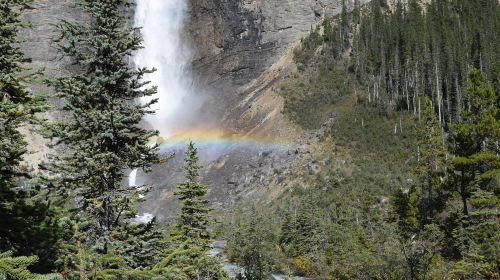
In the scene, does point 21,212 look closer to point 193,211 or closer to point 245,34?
point 193,211

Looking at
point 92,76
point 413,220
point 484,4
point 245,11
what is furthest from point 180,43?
point 92,76

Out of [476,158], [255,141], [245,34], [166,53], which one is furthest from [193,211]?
[166,53]

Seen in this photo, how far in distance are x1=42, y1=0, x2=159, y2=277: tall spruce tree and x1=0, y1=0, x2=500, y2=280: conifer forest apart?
57 mm

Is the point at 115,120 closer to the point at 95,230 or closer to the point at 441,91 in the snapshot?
the point at 95,230

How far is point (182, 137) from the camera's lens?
329 ft

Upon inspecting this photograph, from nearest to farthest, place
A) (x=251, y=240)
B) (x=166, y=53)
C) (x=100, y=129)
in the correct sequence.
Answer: (x=100, y=129) → (x=251, y=240) → (x=166, y=53)

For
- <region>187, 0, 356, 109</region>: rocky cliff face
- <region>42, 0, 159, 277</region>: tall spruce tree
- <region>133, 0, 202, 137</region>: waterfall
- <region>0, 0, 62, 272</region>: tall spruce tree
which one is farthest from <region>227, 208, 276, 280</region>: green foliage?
<region>133, 0, 202, 137</region>: waterfall

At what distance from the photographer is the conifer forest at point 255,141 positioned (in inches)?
399

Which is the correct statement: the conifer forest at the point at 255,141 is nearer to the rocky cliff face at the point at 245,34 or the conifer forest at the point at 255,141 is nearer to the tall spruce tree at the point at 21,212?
the tall spruce tree at the point at 21,212

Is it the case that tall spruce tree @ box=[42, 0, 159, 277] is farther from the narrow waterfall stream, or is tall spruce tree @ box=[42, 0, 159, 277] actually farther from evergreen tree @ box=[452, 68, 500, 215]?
the narrow waterfall stream

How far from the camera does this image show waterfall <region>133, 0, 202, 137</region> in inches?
4540

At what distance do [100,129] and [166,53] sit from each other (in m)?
113

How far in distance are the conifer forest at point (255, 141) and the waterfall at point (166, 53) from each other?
0.52 meters

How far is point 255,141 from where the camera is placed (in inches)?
3201
